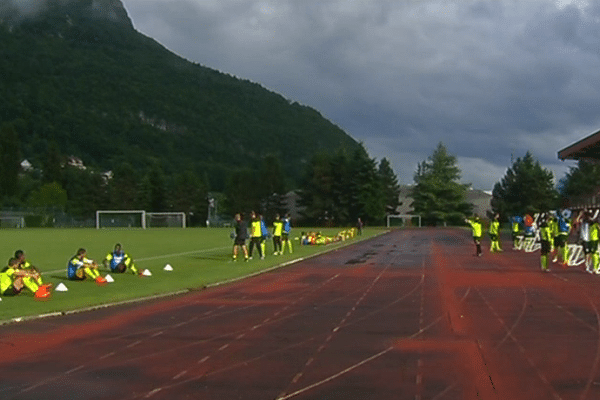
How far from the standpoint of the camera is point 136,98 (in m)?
181

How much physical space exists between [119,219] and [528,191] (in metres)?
53.8

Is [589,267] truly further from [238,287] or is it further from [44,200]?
Result: [44,200]

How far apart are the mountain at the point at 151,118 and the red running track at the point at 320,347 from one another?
14453cm

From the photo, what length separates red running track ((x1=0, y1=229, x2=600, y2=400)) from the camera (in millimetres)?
8109

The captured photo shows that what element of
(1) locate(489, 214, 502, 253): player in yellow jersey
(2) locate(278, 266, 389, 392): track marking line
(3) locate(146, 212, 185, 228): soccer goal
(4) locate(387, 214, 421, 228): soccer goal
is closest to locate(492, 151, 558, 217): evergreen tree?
(4) locate(387, 214, 421, 228): soccer goal

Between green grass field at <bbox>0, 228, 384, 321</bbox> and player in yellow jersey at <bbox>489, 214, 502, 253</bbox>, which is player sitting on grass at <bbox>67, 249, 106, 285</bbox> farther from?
player in yellow jersey at <bbox>489, 214, 502, 253</bbox>

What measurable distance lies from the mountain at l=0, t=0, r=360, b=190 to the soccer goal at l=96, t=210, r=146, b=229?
52.9m

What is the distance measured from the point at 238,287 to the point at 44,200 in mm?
115888

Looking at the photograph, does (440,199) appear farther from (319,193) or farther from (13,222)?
(13,222)

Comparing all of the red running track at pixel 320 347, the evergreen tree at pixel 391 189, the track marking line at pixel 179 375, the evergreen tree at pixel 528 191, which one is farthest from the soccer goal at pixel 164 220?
the track marking line at pixel 179 375

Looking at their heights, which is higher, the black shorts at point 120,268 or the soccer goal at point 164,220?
the soccer goal at point 164,220

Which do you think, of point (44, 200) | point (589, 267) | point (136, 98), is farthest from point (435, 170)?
point (589, 267)

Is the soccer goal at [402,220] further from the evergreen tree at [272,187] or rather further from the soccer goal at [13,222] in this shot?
the soccer goal at [13,222]

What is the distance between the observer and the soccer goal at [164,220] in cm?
10108
